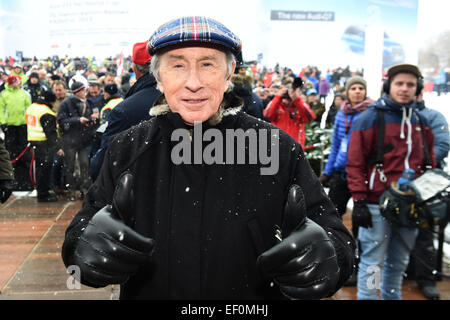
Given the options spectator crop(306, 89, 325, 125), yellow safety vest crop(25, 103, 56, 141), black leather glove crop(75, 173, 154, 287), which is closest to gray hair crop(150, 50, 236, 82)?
black leather glove crop(75, 173, 154, 287)

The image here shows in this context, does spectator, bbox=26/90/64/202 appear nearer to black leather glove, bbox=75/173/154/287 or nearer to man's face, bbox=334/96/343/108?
man's face, bbox=334/96/343/108

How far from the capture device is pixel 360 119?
11.3 feet

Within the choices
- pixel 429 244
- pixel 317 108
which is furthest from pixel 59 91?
pixel 429 244

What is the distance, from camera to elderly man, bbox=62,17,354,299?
1.41 metres

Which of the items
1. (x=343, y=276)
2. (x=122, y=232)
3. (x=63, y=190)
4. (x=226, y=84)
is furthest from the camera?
(x=63, y=190)

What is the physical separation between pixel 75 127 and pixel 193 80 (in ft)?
20.1

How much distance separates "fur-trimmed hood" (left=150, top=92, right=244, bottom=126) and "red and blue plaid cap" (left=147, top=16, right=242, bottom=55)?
0.19m

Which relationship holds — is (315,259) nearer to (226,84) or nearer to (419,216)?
(226,84)

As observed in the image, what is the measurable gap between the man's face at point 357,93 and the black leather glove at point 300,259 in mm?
3891

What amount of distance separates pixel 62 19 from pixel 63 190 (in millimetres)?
5417

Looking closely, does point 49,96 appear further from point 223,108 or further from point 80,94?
point 223,108

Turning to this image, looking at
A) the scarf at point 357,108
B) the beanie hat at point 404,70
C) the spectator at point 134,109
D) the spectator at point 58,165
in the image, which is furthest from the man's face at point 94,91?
the beanie hat at point 404,70

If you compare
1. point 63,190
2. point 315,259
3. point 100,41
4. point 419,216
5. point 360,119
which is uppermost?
point 100,41

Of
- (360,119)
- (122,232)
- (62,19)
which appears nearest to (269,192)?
(122,232)
